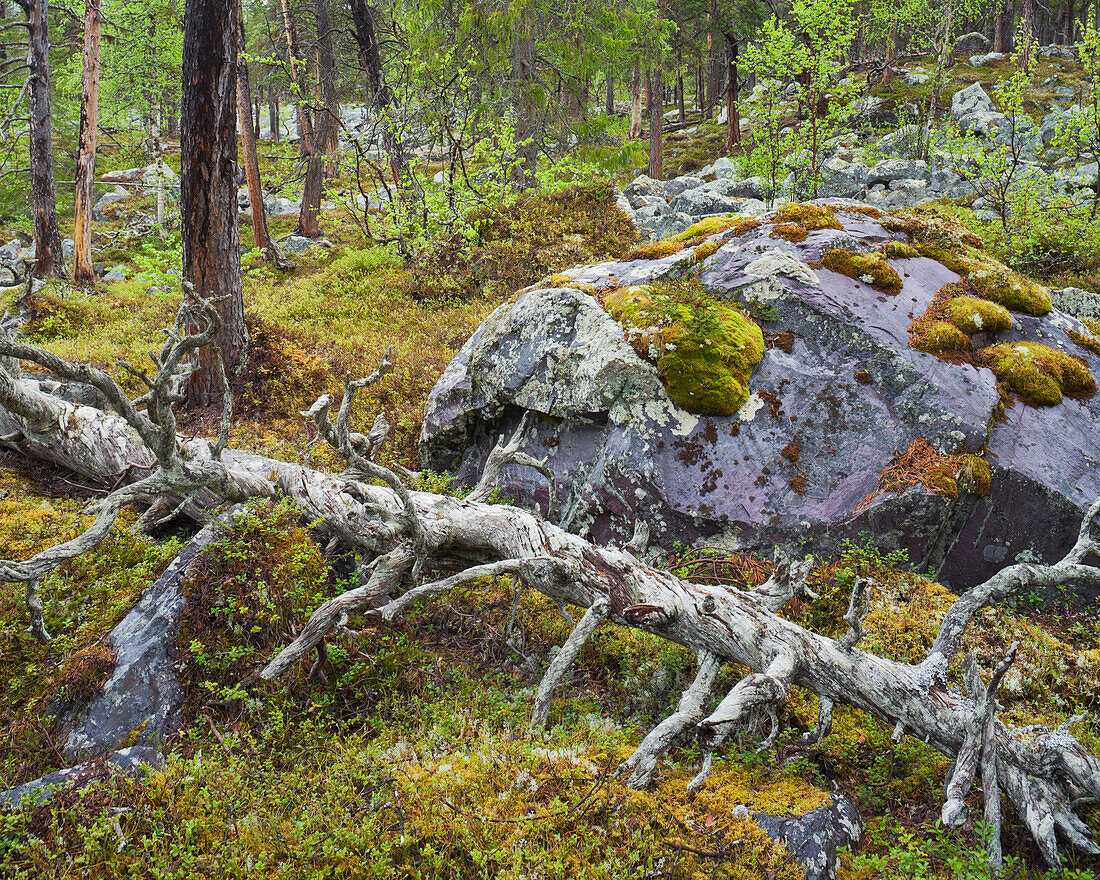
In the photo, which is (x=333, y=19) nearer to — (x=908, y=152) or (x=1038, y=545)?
(x=908, y=152)

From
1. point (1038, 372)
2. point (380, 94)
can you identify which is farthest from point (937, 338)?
point (380, 94)

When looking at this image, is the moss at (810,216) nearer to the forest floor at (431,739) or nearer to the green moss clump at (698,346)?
the green moss clump at (698,346)

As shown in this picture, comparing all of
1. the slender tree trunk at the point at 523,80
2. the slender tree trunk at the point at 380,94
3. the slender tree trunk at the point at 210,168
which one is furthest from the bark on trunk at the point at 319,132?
the slender tree trunk at the point at 210,168

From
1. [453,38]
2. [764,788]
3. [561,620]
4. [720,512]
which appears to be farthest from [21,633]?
[453,38]

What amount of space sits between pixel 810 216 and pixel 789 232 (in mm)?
662

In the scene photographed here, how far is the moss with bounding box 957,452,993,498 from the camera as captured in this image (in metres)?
5.58

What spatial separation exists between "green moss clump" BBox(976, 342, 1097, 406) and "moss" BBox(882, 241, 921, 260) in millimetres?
1650

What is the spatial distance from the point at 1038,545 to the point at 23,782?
25.9ft

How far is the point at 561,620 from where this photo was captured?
527 cm

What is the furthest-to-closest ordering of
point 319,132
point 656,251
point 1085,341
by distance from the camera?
point 319,132, point 656,251, point 1085,341

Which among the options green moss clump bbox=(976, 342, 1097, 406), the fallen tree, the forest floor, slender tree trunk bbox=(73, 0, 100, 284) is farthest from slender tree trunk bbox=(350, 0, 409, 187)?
green moss clump bbox=(976, 342, 1097, 406)

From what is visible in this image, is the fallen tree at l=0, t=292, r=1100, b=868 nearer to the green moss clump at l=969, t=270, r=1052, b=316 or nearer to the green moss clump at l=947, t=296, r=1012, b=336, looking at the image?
the green moss clump at l=947, t=296, r=1012, b=336

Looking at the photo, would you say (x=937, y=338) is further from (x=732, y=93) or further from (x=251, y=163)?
(x=732, y=93)

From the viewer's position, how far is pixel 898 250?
7.60m
